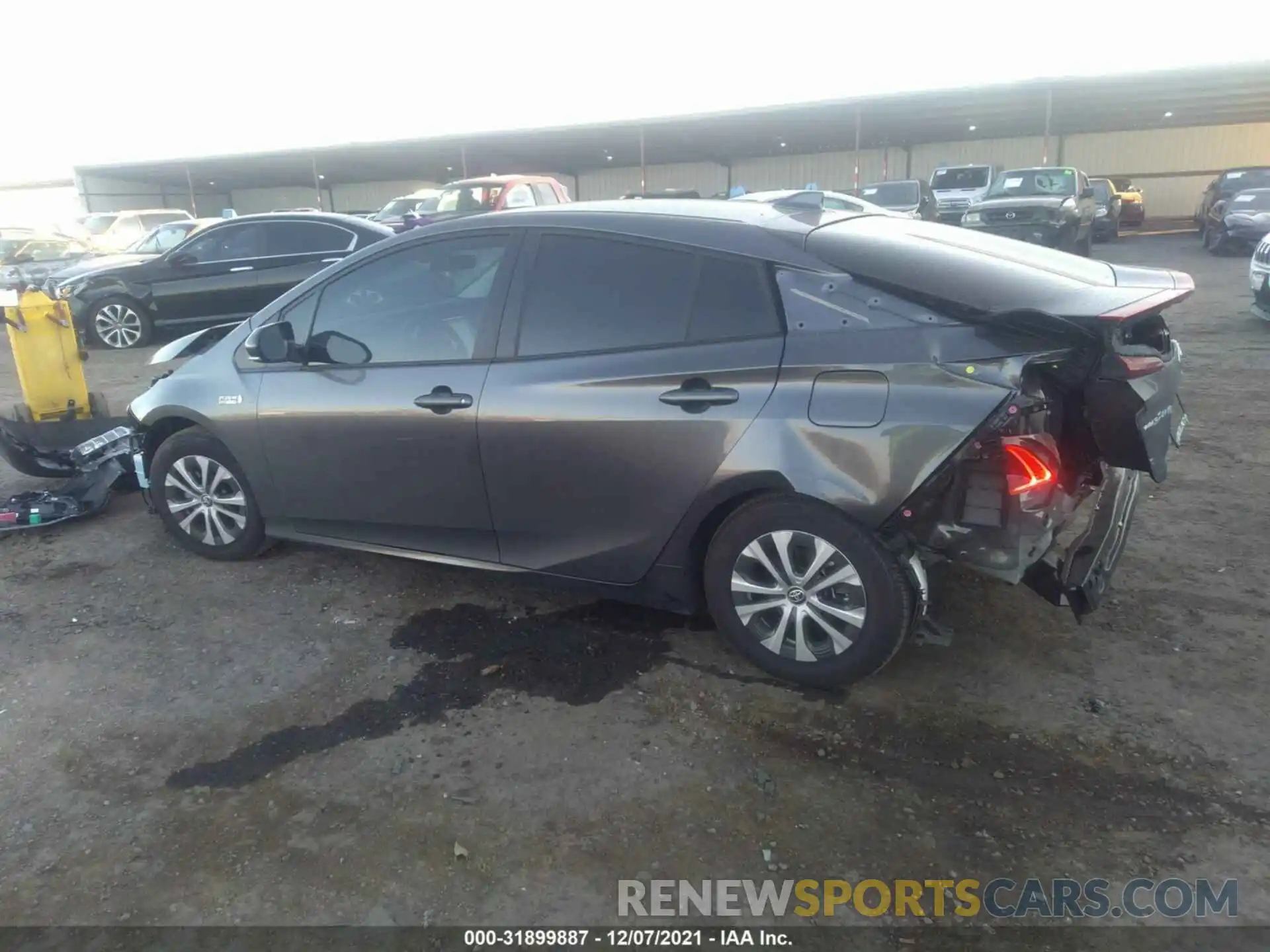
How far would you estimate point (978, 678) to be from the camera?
3.45m

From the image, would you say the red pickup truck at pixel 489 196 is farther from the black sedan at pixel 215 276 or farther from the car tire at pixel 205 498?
the car tire at pixel 205 498

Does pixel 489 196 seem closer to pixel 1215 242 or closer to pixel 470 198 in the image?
pixel 470 198

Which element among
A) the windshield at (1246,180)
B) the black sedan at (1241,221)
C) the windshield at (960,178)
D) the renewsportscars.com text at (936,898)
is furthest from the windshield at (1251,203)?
the renewsportscars.com text at (936,898)

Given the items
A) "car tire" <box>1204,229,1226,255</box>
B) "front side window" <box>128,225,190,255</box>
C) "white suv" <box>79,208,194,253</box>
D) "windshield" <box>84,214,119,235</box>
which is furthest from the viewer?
"windshield" <box>84,214,119,235</box>

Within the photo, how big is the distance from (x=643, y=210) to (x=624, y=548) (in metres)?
1.39

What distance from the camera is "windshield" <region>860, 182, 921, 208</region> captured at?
19922mm

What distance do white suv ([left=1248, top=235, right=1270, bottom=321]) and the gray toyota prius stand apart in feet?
23.6

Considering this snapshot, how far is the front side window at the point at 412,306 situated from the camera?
12.7ft

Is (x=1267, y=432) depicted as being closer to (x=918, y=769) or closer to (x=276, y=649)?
(x=918, y=769)

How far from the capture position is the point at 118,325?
1165cm

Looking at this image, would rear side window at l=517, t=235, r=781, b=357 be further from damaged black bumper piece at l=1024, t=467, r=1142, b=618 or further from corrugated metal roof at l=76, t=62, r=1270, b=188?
corrugated metal roof at l=76, t=62, r=1270, b=188

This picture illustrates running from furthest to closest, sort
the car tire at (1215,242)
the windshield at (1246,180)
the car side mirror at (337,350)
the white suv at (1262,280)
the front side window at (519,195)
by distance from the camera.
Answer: the windshield at (1246,180) → the car tire at (1215,242) → the front side window at (519,195) → the white suv at (1262,280) → the car side mirror at (337,350)

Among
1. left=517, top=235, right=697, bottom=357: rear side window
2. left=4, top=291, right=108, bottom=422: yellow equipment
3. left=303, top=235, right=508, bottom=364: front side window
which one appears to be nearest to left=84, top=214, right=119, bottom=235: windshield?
left=4, top=291, right=108, bottom=422: yellow equipment

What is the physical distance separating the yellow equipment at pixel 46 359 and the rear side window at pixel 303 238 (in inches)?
173
